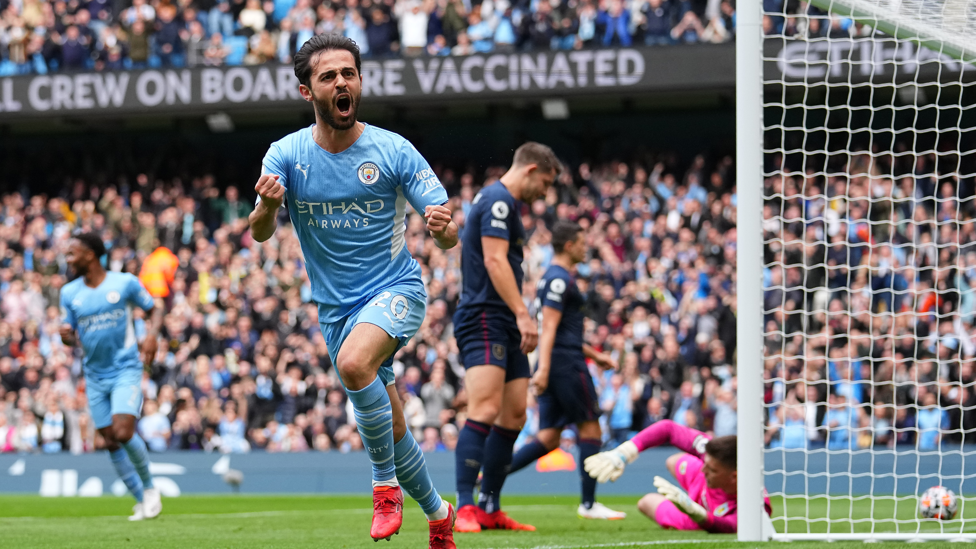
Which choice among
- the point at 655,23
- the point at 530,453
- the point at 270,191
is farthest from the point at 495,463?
the point at 655,23

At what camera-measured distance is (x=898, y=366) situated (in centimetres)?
1354

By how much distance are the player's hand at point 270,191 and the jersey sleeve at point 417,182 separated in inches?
22.9

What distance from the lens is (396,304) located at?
16.7ft

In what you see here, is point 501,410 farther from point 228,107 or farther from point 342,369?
point 228,107

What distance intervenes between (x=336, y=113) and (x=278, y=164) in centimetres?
34

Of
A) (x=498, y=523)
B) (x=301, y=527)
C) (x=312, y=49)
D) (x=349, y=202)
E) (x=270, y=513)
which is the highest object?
(x=312, y=49)

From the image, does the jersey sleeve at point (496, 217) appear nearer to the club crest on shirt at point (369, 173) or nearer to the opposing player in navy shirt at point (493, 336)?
the opposing player in navy shirt at point (493, 336)

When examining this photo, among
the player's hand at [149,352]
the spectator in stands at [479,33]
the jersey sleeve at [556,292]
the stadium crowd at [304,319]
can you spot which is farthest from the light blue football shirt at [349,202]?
the spectator in stands at [479,33]

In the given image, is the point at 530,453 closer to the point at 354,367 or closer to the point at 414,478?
the point at 414,478

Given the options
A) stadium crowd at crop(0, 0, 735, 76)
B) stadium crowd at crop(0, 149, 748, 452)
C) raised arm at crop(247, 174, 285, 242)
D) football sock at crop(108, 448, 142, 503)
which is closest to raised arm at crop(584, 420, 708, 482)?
raised arm at crop(247, 174, 285, 242)

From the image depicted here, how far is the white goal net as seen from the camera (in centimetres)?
769

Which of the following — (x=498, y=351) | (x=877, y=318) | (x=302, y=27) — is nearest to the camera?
(x=498, y=351)

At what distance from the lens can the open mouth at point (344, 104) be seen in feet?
16.5

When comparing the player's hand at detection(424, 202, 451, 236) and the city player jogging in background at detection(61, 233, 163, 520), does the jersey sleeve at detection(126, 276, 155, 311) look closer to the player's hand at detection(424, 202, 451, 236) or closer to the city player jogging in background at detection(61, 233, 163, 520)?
the city player jogging in background at detection(61, 233, 163, 520)
